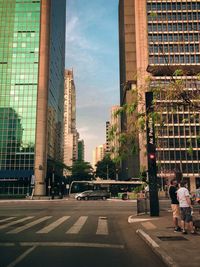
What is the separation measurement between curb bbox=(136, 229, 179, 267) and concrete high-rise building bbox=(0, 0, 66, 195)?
63511 millimetres

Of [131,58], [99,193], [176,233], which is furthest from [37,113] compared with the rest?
[176,233]

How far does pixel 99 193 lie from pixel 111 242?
42298mm

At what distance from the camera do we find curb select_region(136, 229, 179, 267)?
6750 mm

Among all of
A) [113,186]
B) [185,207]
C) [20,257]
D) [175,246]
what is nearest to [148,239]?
[175,246]

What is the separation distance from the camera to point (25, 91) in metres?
76.6

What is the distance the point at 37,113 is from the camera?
75500 millimetres

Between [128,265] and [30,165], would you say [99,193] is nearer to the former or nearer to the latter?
[30,165]

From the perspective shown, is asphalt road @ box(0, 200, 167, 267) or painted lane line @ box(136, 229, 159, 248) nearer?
asphalt road @ box(0, 200, 167, 267)

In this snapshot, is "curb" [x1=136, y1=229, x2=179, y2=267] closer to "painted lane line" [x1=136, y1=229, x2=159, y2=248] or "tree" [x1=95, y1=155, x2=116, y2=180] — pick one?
"painted lane line" [x1=136, y1=229, x2=159, y2=248]

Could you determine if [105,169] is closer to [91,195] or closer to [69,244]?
[91,195]

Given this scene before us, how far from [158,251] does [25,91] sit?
72.8 m

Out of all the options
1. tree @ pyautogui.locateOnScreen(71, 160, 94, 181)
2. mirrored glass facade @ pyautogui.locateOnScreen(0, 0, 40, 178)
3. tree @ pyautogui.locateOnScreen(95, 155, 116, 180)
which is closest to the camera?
mirrored glass facade @ pyautogui.locateOnScreen(0, 0, 40, 178)

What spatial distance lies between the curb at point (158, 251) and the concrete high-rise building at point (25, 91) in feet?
208

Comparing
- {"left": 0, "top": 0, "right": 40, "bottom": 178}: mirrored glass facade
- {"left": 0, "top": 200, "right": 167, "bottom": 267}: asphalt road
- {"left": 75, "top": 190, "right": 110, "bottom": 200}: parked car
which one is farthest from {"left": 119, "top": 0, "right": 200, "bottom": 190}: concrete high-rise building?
{"left": 0, "top": 200, "right": 167, "bottom": 267}: asphalt road
